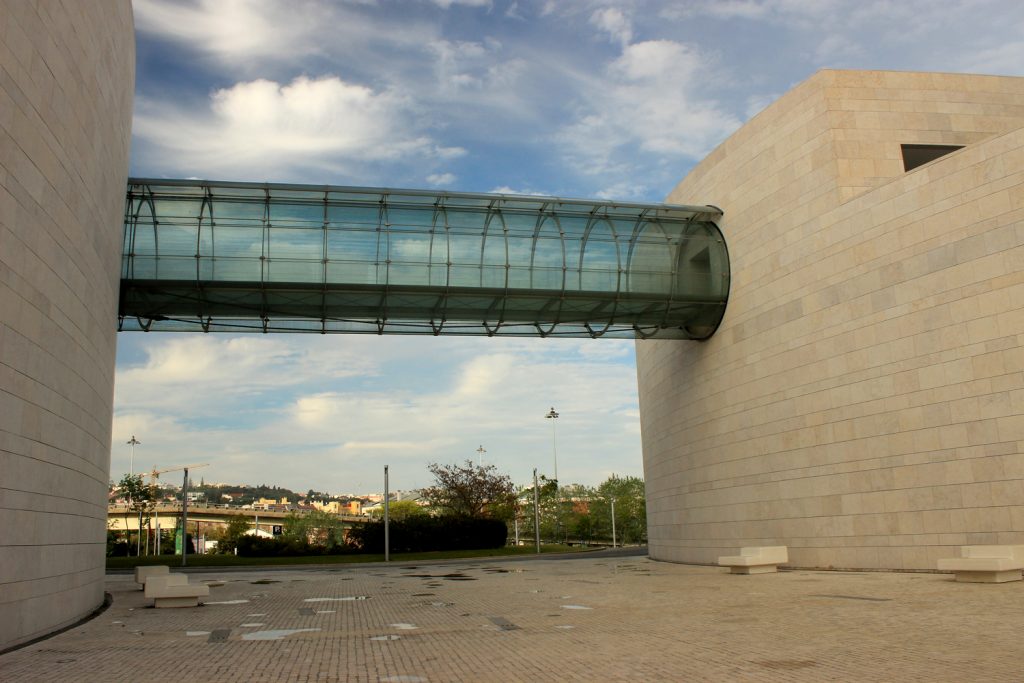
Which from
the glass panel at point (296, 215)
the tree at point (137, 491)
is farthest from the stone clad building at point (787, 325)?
the tree at point (137, 491)

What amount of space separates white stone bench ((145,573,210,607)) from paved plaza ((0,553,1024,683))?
1.12 ft

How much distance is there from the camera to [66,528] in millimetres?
14055

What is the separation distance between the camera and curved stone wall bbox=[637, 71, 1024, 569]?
17.8 meters

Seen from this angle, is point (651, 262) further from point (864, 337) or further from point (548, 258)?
point (864, 337)

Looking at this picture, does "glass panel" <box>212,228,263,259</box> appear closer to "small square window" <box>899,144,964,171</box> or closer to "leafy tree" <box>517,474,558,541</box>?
"small square window" <box>899,144,964,171</box>

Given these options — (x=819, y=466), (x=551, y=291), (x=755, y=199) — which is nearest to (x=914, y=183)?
(x=755, y=199)

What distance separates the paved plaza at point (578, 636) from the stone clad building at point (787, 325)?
1797 millimetres

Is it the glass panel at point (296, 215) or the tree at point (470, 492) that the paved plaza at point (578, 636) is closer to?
the glass panel at point (296, 215)

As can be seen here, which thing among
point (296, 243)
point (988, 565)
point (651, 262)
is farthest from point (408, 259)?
point (988, 565)

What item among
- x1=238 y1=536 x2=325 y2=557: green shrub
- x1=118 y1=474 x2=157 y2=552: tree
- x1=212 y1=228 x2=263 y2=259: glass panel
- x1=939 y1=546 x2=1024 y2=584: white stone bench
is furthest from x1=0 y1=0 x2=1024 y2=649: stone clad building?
x1=118 y1=474 x2=157 y2=552: tree

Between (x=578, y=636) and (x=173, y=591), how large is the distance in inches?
385

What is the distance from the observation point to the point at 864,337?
20.6 metres

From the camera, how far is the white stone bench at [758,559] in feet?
69.3

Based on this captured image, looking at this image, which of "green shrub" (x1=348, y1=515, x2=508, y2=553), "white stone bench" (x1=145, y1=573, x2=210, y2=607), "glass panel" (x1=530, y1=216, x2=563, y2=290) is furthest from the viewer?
"green shrub" (x1=348, y1=515, x2=508, y2=553)
